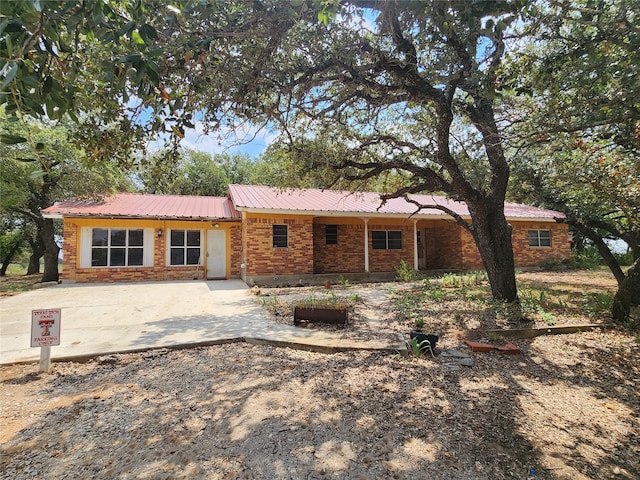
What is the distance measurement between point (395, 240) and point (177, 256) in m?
10.1

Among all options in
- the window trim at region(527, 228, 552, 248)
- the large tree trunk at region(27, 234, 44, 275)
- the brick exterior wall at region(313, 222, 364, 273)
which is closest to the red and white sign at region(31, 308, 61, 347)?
the brick exterior wall at region(313, 222, 364, 273)

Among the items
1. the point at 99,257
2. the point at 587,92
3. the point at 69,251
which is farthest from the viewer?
the point at 99,257

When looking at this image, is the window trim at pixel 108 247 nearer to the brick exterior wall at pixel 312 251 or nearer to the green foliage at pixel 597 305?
the brick exterior wall at pixel 312 251

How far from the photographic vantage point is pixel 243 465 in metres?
2.41

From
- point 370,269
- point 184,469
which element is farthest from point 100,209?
point 184,469

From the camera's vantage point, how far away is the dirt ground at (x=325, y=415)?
244 cm

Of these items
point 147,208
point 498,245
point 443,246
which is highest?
point 147,208

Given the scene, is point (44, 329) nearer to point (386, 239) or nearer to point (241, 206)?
point (241, 206)

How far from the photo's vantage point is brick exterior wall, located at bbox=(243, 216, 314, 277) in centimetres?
1264

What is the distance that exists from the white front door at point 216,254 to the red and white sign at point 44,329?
10565mm

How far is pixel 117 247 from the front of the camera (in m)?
13.6

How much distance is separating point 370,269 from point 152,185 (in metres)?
11.9

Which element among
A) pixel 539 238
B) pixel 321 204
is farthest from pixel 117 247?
pixel 539 238

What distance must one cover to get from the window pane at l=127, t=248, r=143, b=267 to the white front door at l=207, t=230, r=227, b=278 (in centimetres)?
272
